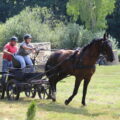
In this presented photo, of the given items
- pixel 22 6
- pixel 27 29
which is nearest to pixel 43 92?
pixel 27 29

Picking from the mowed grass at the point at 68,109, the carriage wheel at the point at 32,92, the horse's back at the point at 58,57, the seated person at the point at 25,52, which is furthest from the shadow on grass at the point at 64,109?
the seated person at the point at 25,52

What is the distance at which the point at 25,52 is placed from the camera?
1320 cm

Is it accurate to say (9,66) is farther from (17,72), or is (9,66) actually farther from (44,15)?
(44,15)

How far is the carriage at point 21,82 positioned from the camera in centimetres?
1288

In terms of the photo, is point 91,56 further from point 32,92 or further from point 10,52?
point 10,52

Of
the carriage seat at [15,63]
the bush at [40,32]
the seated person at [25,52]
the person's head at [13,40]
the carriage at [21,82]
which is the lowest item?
the bush at [40,32]

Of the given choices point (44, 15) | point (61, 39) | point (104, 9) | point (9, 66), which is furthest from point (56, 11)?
point (9, 66)

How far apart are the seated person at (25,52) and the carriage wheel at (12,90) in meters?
0.58

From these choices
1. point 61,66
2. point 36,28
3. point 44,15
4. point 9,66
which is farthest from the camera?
point 44,15

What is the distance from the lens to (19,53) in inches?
520

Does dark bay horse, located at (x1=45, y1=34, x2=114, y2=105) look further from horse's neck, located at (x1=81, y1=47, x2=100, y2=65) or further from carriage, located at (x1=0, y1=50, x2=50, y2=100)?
carriage, located at (x1=0, y1=50, x2=50, y2=100)

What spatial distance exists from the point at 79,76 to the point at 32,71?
5.50ft

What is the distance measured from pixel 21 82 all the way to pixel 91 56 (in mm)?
2268

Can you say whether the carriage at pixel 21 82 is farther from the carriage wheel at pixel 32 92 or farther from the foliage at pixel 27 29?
the foliage at pixel 27 29
